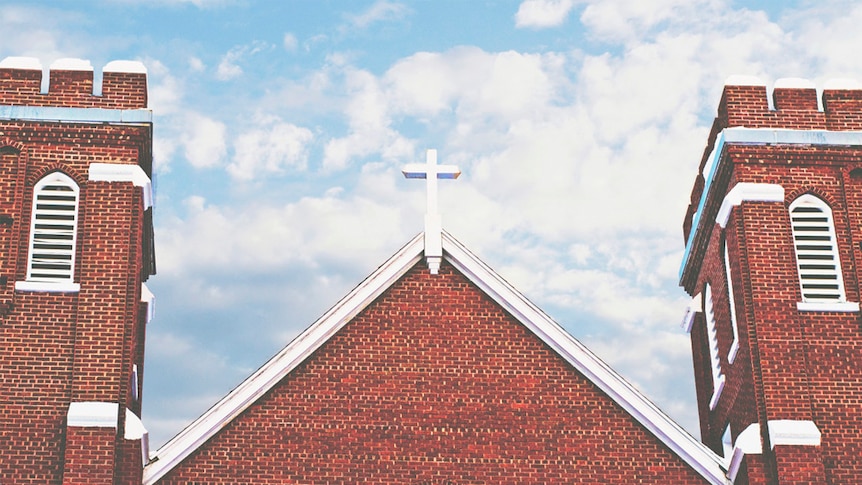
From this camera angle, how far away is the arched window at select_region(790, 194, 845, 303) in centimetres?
2053

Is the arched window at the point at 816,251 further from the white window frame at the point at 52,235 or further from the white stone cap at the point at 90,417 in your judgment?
the white window frame at the point at 52,235

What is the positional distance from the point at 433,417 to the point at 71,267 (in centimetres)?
620

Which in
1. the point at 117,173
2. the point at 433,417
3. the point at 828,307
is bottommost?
the point at 433,417

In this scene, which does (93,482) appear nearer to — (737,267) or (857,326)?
(737,267)

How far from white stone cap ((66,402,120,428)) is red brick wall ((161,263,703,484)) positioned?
4.28ft

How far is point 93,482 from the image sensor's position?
→ 18.2 metres

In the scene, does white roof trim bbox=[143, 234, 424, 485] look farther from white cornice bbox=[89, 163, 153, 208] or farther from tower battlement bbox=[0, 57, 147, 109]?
tower battlement bbox=[0, 57, 147, 109]

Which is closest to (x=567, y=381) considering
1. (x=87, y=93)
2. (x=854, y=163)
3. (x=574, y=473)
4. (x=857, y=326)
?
(x=574, y=473)

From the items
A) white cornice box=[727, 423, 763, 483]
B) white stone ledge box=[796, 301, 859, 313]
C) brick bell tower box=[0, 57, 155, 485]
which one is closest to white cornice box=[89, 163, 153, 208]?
brick bell tower box=[0, 57, 155, 485]

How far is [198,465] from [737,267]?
9224 millimetres

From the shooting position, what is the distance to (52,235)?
793 inches

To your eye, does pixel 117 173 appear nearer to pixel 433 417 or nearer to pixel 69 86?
pixel 69 86

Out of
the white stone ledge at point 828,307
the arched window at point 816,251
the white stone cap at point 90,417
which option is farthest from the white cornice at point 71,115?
the white stone ledge at point 828,307

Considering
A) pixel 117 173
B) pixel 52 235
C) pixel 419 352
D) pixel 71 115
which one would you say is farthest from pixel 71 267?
pixel 419 352
